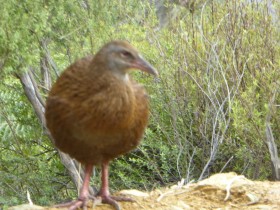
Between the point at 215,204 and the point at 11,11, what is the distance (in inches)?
108

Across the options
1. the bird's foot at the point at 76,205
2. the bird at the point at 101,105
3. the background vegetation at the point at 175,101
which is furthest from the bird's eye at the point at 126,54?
the background vegetation at the point at 175,101

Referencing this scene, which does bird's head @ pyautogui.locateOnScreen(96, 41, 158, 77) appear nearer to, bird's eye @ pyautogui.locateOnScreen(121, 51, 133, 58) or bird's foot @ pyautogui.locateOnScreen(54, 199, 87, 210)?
bird's eye @ pyautogui.locateOnScreen(121, 51, 133, 58)

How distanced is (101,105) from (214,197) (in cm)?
121

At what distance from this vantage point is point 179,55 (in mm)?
8719

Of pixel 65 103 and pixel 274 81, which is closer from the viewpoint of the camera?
pixel 65 103

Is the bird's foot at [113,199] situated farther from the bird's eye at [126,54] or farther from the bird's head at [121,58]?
the bird's eye at [126,54]

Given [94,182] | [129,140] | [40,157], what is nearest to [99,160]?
[129,140]

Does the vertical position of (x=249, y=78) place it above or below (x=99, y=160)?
above

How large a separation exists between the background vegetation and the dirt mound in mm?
2295

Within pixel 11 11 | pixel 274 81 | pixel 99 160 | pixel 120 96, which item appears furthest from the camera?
pixel 274 81

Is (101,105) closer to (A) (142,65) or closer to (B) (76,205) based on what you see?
(A) (142,65)

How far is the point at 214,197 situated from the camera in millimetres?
5477

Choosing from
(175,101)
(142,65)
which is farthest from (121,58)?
(175,101)

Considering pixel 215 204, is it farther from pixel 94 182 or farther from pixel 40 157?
pixel 40 157
